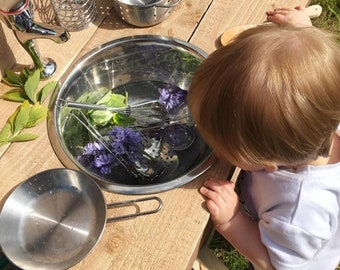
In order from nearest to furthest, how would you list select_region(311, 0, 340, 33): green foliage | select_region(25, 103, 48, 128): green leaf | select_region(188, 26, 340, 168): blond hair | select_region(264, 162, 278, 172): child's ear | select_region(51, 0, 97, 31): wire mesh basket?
select_region(188, 26, 340, 168): blond hair
select_region(264, 162, 278, 172): child's ear
select_region(25, 103, 48, 128): green leaf
select_region(51, 0, 97, 31): wire mesh basket
select_region(311, 0, 340, 33): green foliage

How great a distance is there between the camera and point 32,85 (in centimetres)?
84

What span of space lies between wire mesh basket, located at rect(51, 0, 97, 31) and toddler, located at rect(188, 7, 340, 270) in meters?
0.35

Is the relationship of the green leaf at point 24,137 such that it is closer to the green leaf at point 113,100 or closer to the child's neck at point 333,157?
the green leaf at point 113,100

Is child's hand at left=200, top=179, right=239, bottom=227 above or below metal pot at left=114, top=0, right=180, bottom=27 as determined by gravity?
below

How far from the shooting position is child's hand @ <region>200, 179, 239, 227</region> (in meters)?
0.75

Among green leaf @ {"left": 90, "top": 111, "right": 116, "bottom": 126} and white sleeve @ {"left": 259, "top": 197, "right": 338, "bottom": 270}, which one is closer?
white sleeve @ {"left": 259, "top": 197, "right": 338, "bottom": 270}

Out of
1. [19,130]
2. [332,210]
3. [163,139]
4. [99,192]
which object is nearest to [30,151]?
[19,130]

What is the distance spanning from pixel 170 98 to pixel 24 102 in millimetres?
299

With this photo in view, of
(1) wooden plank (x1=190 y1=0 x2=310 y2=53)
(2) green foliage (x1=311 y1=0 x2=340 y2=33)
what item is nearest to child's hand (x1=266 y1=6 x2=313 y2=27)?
(1) wooden plank (x1=190 y1=0 x2=310 y2=53)

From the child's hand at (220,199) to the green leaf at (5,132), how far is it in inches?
13.8

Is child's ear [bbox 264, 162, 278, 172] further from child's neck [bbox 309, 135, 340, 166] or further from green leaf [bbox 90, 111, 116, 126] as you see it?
green leaf [bbox 90, 111, 116, 126]

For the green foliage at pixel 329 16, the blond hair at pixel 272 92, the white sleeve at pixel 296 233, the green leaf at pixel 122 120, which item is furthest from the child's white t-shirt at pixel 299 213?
the green foliage at pixel 329 16

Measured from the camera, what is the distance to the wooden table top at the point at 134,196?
697 mm

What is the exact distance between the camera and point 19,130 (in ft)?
2.65
